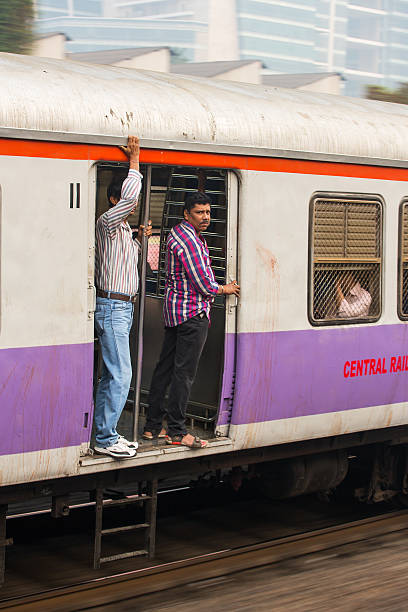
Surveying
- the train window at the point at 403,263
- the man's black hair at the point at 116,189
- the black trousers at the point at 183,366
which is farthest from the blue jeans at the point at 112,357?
the train window at the point at 403,263

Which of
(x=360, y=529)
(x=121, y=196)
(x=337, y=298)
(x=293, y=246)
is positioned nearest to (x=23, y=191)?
(x=121, y=196)

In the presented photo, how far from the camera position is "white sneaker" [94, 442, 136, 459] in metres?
5.77

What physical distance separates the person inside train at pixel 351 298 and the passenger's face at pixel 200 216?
1.27 meters

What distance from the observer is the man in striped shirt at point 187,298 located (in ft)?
20.2

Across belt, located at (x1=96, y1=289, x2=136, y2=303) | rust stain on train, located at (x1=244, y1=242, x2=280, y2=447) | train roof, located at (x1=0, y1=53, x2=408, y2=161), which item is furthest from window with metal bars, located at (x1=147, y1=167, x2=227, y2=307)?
belt, located at (x1=96, y1=289, x2=136, y2=303)

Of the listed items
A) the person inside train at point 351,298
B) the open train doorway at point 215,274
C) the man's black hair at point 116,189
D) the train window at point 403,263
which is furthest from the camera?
the train window at point 403,263

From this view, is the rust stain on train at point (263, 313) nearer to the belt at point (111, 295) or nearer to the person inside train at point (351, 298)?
the person inside train at point (351, 298)

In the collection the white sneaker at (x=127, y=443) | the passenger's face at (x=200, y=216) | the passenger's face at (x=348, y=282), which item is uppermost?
the passenger's face at (x=200, y=216)

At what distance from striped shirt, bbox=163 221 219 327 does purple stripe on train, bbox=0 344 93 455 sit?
0.86 meters

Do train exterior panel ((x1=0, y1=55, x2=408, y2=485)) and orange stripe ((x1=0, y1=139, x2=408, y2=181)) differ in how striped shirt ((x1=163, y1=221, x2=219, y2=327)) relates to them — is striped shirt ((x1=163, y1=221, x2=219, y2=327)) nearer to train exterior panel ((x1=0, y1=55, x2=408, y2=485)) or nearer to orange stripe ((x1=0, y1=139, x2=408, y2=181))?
train exterior panel ((x1=0, y1=55, x2=408, y2=485))

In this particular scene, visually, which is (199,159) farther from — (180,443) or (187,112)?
(180,443)

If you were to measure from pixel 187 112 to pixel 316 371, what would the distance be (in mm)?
2067

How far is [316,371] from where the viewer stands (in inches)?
267

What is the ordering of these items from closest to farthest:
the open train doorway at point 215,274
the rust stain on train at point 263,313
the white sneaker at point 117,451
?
1. the white sneaker at point 117,451
2. the open train doorway at point 215,274
3. the rust stain on train at point 263,313
